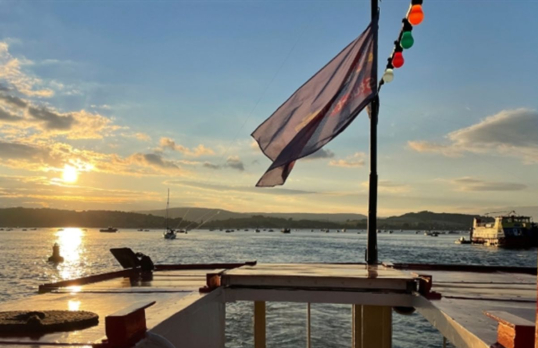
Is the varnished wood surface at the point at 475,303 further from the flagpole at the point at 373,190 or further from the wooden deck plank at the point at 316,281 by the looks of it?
the flagpole at the point at 373,190

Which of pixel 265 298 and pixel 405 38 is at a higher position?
pixel 405 38

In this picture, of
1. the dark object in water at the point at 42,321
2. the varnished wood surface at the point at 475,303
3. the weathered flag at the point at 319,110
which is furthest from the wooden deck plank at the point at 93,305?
the varnished wood surface at the point at 475,303

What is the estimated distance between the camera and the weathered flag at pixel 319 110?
28.0 ft

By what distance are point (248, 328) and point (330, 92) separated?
90.8ft

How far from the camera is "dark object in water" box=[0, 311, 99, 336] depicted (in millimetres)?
5496

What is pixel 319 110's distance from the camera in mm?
9000

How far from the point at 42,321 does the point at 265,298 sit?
3868 millimetres

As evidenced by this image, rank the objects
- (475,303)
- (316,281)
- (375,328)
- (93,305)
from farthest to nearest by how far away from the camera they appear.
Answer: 1. (375,328)
2. (316,281)
3. (93,305)
4. (475,303)

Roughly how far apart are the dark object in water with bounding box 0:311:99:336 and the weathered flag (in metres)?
3.74

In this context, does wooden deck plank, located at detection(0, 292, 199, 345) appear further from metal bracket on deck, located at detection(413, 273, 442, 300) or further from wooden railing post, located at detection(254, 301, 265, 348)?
metal bracket on deck, located at detection(413, 273, 442, 300)

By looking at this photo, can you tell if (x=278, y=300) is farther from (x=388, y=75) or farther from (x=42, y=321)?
(x=388, y=75)

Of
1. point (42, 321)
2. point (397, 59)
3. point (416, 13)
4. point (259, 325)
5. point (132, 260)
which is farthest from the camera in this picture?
point (132, 260)

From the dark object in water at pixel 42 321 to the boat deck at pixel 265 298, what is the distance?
0.17 metres

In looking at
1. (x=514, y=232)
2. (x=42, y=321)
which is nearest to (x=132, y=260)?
(x=42, y=321)
